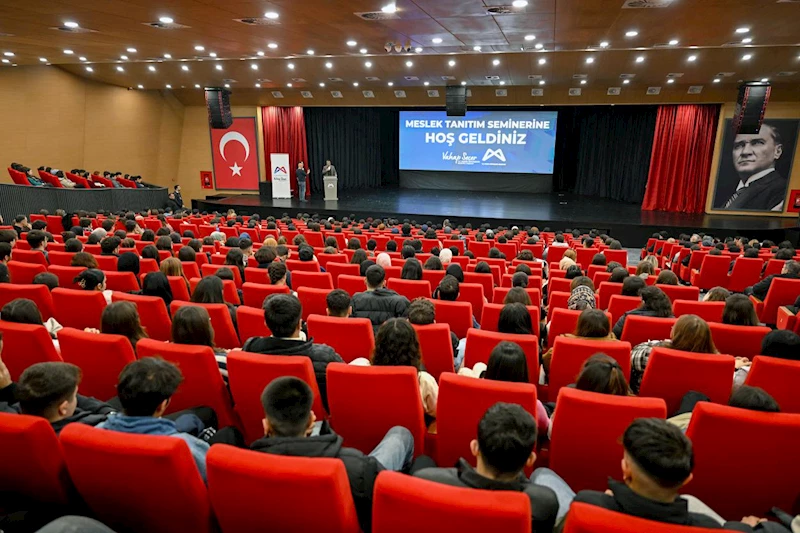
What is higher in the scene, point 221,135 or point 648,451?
point 221,135

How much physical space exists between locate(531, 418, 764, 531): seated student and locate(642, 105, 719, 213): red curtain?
58.1ft

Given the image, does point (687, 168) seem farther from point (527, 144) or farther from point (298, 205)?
point (298, 205)

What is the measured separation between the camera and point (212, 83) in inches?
634

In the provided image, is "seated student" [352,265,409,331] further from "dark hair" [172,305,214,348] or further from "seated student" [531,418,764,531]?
"seated student" [531,418,764,531]

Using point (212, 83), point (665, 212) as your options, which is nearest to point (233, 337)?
point (212, 83)

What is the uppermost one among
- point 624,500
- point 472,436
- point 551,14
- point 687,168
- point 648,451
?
point 551,14

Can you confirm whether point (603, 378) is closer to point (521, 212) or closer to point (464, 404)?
point (464, 404)

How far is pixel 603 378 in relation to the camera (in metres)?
2.35

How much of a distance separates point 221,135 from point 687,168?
17261 mm

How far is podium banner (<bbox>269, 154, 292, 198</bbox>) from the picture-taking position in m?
18.2

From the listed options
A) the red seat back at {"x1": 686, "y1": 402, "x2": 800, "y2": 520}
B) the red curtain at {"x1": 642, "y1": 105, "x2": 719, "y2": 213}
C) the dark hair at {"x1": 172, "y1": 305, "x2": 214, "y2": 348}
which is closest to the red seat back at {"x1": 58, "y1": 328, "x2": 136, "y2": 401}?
the dark hair at {"x1": 172, "y1": 305, "x2": 214, "y2": 348}

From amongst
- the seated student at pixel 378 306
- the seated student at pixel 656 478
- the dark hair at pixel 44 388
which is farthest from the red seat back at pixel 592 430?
the dark hair at pixel 44 388

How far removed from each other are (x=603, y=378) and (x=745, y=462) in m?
0.62

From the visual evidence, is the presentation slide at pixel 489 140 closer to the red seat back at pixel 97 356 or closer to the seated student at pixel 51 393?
the red seat back at pixel 97 356
